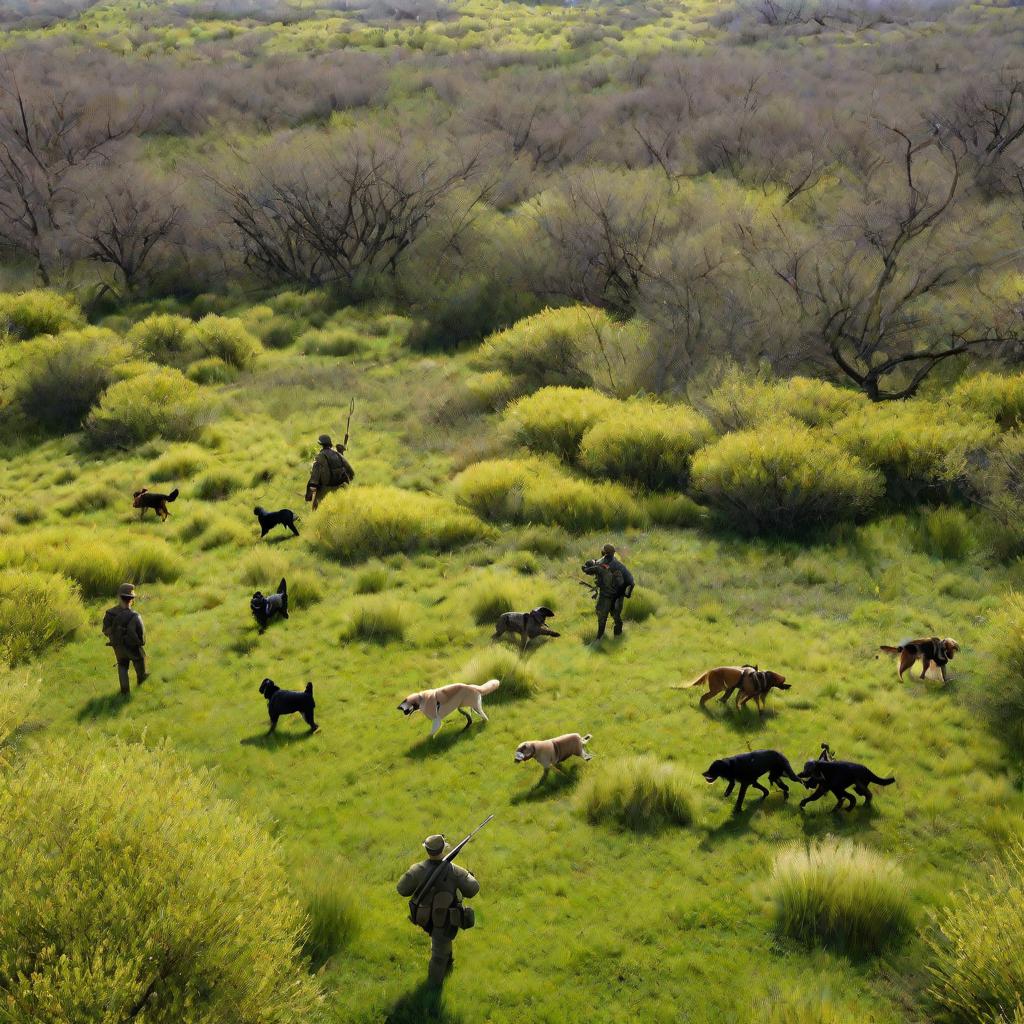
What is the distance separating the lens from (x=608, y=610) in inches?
425

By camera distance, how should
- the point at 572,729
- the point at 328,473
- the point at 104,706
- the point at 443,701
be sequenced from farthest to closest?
the point at 328,473
the point at 104,706
the point at 572,729
the point at 443,701

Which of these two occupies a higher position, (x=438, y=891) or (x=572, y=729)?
(x=438, y=891)

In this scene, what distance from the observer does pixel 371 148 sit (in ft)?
112

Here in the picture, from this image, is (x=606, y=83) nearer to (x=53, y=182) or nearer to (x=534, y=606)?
(x=53, y=182)

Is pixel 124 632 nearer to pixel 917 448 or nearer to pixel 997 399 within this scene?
pixel 917 448

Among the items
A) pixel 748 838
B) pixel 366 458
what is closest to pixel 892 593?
pixel 748 838

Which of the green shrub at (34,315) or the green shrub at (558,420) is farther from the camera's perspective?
the green shrub at (34,315)

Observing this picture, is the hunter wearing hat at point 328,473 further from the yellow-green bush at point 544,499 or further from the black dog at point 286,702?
the black dog at point 286,702

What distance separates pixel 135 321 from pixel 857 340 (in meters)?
23.7

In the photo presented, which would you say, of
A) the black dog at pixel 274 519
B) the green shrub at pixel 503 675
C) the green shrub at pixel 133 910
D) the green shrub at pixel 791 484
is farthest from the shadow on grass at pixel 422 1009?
the green shrub at pixel 791 484

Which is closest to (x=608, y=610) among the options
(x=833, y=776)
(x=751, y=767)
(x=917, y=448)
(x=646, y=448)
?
(x=751, y=767)

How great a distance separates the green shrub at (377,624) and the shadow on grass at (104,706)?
2841 millimetres

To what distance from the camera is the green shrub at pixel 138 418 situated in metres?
20.3

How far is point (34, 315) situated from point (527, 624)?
78.2 feet
